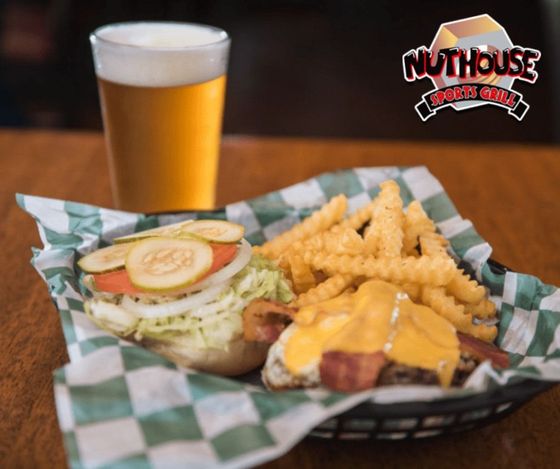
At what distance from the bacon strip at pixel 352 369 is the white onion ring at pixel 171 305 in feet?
1.11

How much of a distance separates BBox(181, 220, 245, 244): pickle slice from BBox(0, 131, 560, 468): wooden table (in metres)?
0.38

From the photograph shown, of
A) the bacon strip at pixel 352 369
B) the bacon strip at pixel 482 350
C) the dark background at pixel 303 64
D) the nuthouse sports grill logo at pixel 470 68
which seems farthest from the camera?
the dark background at pixel 303 64

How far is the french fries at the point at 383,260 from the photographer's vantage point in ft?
5.13

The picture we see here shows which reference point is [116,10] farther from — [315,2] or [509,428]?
[509,428]

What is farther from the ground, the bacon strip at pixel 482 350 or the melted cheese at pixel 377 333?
the melted cheese at pixel 377 333

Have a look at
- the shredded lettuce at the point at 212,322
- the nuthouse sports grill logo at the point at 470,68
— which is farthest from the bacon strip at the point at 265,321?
the nuthouse sports grill logo at the point at 470,68

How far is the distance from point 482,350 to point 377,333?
254mm

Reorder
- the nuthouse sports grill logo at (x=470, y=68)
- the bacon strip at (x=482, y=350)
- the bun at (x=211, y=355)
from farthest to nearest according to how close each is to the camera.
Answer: the nuthouse sports grill logo at (x=470, y=68)
the bun at (x=211, y=355)
the bacon strip at (x=482, y=350)

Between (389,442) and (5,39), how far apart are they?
14.0 ft

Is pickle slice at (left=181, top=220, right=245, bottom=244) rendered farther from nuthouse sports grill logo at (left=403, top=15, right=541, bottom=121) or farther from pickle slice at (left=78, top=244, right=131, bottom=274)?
nuthouse sports grill logo at (left=403, top=15, right=541, bottom=121)

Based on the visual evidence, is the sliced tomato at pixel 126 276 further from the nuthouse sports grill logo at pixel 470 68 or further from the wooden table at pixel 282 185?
the nuthouse sports grill logo at pixel 470 68

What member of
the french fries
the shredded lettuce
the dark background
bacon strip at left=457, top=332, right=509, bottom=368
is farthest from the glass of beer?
the dark background

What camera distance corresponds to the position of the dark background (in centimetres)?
498

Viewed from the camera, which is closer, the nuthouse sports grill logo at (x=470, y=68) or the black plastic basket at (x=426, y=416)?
the black plastic basket at (x=426, y=416)
